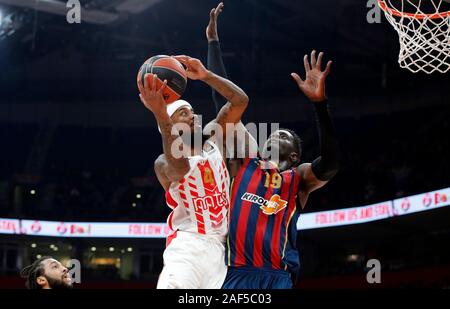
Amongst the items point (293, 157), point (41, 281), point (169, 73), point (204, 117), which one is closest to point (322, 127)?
point (293, 157)

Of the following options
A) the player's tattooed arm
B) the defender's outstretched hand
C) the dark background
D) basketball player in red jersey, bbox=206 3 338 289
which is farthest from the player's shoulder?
the dark background

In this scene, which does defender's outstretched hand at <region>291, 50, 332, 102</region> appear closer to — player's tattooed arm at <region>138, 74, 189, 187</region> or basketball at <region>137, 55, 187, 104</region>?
basketball at <region>137, 55, 187, 104</region>

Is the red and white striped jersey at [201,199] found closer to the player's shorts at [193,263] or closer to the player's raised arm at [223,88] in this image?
the player's shorts at [193,263]

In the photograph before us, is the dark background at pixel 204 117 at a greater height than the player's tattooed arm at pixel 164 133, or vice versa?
the dark background at pixel 204 117

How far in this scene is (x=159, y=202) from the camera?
639 inches

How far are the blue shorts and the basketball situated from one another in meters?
1.00

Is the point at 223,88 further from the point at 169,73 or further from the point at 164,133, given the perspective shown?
the point at 164,133

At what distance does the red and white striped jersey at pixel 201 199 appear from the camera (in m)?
3.64

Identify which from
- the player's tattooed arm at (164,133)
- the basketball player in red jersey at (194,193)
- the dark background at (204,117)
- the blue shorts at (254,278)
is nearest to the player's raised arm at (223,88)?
the basketball player in red jersey at (194,193)

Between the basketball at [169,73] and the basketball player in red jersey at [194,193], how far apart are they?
5 cm
